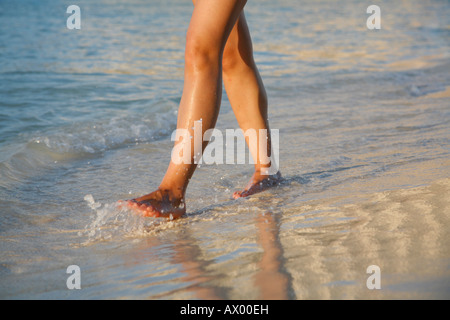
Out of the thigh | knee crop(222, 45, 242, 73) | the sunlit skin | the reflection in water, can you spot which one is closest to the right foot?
the sunlit skin

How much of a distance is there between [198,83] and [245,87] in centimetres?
50

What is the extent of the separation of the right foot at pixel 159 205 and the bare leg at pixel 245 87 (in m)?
0.43

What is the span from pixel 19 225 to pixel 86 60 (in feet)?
20.7

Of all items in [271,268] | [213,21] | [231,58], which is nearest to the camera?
[271,268]

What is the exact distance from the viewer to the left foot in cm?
253

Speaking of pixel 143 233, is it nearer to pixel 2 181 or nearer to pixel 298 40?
pixel 2 181

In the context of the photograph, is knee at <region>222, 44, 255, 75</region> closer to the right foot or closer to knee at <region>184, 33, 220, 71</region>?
knee at <region>184, 33, 220, 71</region>

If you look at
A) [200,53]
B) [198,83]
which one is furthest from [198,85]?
[200,53]

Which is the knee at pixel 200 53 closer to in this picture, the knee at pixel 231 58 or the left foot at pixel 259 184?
the knee at pixel 231 58

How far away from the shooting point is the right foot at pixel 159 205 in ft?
6.70

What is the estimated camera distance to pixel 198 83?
209 cm

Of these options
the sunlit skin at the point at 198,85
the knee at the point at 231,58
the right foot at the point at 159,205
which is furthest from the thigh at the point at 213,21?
the right foot at the point at 159,205

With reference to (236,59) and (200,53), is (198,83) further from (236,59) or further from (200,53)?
(236,59)
